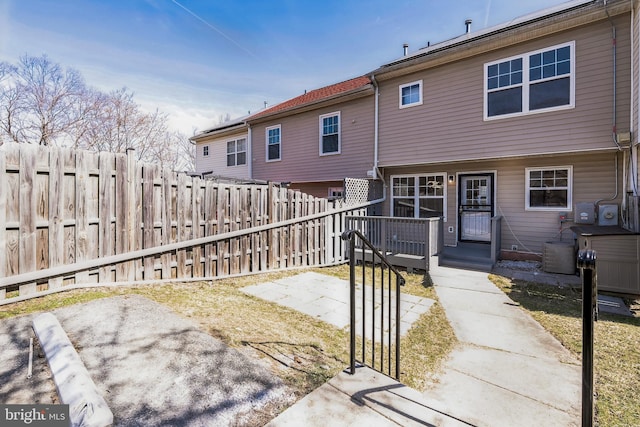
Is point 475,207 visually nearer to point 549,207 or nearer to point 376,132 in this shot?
point 549,207

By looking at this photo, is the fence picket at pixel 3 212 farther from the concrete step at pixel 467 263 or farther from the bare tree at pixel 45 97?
the bare tree at pixel 45 97

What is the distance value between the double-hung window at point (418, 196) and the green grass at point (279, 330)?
5125 mm

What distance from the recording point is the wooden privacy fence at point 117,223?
3.37 meters

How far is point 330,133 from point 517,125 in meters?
5.88

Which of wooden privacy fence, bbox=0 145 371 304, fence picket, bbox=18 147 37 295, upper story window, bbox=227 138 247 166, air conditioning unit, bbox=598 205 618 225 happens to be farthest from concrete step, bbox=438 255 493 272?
upper story window, bbox=227 138 247 166

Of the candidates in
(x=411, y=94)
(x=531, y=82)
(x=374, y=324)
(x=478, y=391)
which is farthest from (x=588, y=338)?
(x=411, y=94)

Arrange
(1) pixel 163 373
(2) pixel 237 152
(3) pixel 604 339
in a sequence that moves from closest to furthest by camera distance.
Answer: (1) pixel 163 373 → (3) pixel 604 339 → (2) pixel 237 152

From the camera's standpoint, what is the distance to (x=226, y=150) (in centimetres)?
1520

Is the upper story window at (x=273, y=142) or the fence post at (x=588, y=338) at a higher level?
the upper story window at (x=273, y=142)

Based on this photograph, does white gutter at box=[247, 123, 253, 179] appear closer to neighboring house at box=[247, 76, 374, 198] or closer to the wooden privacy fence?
neighboring house at box=[247, 76, 374, 198]

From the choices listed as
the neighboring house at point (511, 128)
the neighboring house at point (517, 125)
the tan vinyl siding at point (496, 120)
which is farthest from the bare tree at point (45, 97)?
the tan vinyl siding at point (496, 120)

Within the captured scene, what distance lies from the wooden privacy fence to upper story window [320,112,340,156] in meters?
5.05

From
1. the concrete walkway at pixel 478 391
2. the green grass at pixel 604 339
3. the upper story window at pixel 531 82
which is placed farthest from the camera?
the upper story window at pixel 531 82

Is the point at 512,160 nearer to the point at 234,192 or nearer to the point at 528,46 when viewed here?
the point at 528,46
